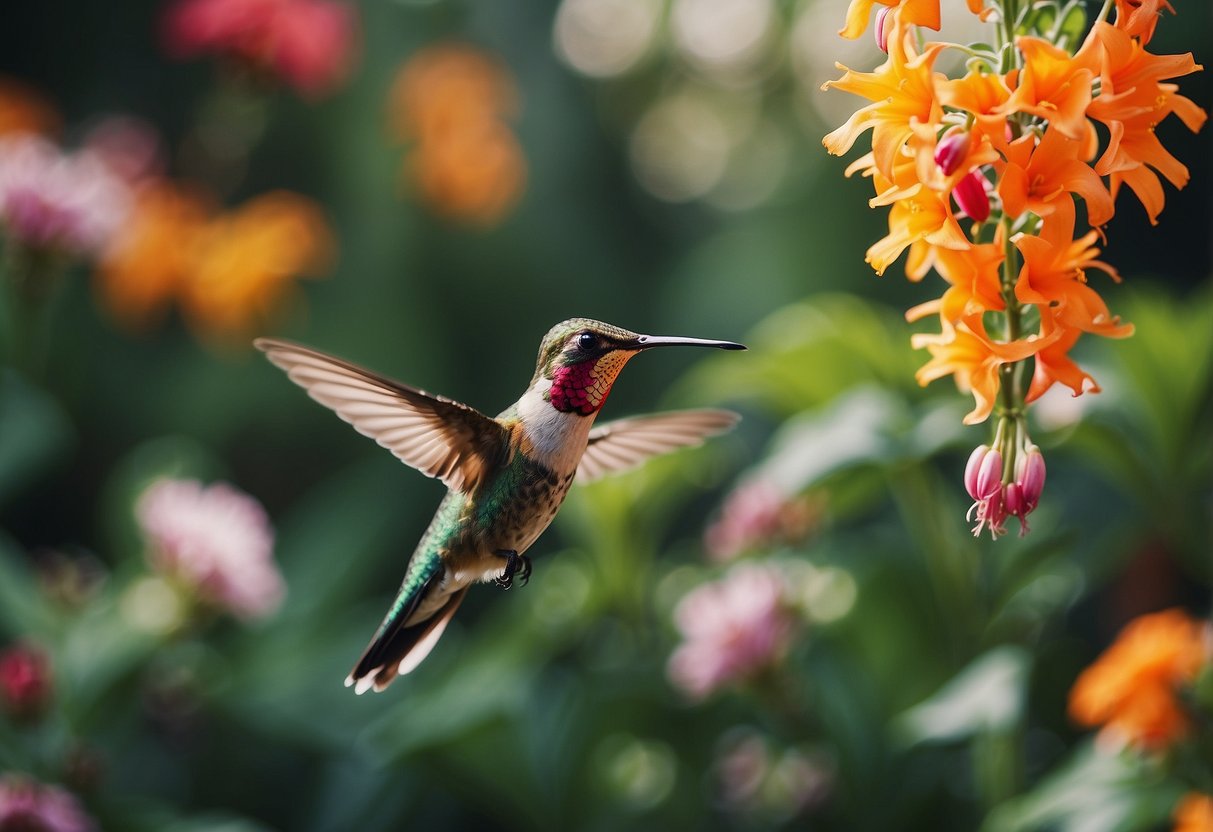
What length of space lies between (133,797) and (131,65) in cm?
163

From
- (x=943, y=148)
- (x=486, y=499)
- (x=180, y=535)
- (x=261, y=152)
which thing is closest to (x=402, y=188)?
(x=261, y=152)

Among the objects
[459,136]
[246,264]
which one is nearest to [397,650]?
[246,264]

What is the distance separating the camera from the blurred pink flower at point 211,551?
1.59 m

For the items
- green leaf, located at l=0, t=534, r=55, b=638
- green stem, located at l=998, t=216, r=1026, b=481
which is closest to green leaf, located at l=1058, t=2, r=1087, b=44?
green stem, located at l=998, t=216, r=1026, b=481

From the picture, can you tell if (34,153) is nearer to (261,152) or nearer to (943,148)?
(261,152)

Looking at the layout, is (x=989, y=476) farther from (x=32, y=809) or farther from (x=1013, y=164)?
(x=32, y=809)

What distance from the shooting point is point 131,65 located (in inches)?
106

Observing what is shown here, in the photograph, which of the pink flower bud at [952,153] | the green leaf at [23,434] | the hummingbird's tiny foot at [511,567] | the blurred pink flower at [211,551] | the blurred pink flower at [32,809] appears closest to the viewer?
the pink flower bud at [952,153]

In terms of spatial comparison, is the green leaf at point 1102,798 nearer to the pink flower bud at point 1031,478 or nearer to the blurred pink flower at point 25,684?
the pink flower bud at point 1031,478

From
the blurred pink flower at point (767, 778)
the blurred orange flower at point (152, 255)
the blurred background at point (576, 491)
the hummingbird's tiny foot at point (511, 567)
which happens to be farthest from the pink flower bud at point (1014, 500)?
the blurred orange flower at point (152, 255)

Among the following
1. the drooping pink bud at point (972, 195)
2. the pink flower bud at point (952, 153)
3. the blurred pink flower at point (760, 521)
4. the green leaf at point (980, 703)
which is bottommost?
the green leaf at point (980, 703)

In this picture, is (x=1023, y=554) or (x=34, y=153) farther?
(x=34, y=153)

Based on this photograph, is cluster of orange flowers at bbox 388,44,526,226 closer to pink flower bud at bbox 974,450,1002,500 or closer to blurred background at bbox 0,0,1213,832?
blurred background at bbox 0,0,1213,832

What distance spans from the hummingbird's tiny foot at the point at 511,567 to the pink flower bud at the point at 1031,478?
0.31m
